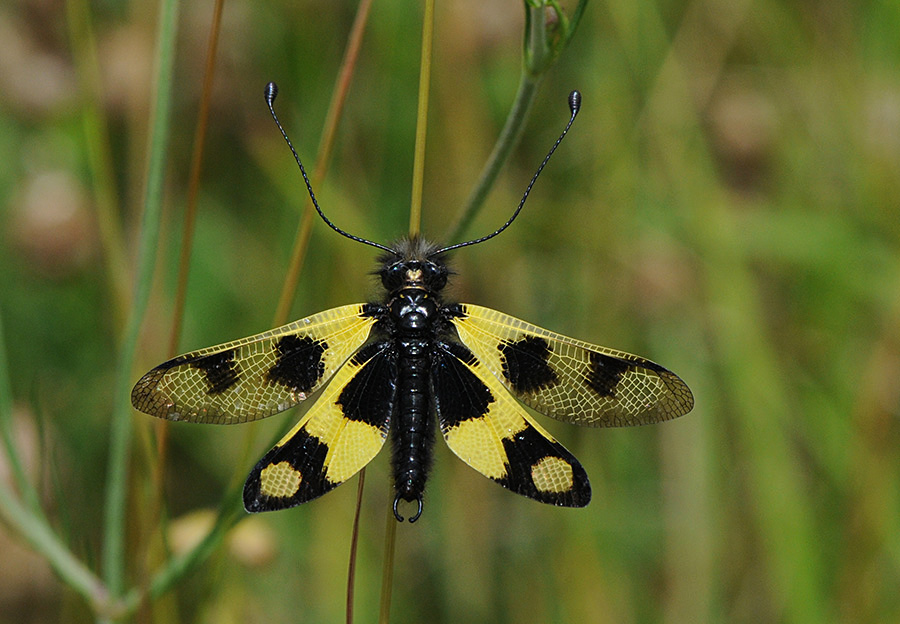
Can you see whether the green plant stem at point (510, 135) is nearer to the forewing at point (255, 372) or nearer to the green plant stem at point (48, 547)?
the forewing at point (255, 372)

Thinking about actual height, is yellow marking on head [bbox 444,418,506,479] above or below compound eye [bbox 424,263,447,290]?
below

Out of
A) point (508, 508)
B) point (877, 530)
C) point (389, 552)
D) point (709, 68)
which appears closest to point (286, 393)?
point (389, 552)

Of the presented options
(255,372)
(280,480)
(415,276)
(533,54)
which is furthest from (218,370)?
(533,54)

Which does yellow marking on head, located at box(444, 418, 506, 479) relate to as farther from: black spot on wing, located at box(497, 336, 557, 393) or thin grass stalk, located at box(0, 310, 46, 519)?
thin grass stalk, located at box(0, 310, 46, 519)

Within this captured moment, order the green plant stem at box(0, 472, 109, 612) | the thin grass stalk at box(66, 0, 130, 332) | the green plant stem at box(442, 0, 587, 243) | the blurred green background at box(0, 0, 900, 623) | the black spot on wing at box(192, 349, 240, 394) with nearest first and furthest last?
the green plant stem at box(442, 0, 587, 243), the black spot on wing at box(192, 349, 240, 394), the green plant stem at box(0, 472, 109, 612), the thin grass stalk at box(66, 0, 130, 332), the blurred green background at box(0, 0, 900, 623)

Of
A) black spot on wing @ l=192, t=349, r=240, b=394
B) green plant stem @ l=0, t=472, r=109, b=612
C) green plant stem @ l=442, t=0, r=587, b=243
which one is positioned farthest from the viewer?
green plant stem @ l=0, t=472, r=109, b=612

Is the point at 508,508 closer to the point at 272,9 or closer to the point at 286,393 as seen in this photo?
the point at 286,393

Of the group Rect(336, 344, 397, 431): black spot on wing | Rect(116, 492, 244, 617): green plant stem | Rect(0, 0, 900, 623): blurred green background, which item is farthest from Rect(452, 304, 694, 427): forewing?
Rect(0, 0, 900, 623): blurred green background
